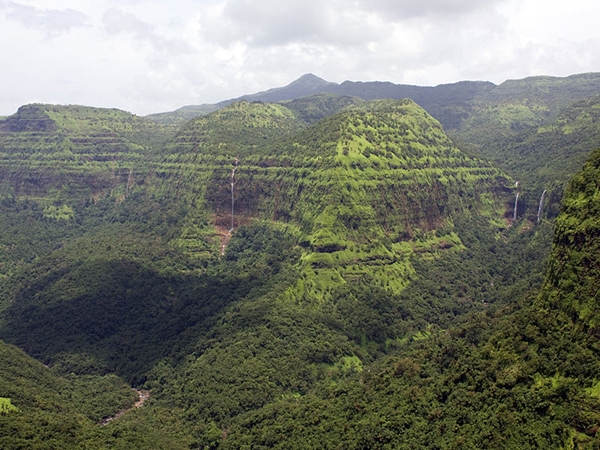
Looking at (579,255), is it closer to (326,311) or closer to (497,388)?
(497,388)

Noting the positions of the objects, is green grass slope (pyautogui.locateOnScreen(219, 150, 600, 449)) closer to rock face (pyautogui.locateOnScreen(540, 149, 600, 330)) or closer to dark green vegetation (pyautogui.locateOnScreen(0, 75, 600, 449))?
rock face (pyautogui.locateOnScreen(540, 149, 600, 330))

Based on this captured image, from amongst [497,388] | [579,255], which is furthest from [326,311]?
[579,255]

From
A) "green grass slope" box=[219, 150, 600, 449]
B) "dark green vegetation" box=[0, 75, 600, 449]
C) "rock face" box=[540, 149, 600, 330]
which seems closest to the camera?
"green grass slope" box=[219, 150, 600, 449]

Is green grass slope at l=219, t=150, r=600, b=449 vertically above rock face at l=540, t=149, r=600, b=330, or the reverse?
rock face at l=540, t=149, r=600, b=330

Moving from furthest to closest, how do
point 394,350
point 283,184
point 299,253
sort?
point 283,184, point 299,253, point 394,350

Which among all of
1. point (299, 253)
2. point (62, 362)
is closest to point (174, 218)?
point (299, 253)

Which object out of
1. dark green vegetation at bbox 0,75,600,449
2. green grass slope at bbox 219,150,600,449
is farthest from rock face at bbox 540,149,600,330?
dark green vegetation at bbox 0,75,600,449

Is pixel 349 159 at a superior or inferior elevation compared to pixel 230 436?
superior

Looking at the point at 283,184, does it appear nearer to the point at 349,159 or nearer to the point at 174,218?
the point at 349,159

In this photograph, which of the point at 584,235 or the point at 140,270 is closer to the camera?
the point at 584,235
